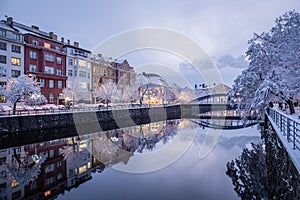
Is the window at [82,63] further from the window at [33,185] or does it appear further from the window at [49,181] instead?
the window at [33,185]

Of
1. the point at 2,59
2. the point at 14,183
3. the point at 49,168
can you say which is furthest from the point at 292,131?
the point at 2,59

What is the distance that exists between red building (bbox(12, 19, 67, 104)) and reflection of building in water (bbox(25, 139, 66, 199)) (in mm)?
19869

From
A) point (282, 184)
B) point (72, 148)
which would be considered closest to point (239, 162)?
point (282, 184)

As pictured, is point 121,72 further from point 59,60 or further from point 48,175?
point 48,175

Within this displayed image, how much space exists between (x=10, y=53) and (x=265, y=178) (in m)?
33.3

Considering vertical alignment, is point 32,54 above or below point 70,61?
below

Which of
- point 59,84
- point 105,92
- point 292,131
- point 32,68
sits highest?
point 32,68

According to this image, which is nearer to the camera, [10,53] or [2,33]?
[2,33]

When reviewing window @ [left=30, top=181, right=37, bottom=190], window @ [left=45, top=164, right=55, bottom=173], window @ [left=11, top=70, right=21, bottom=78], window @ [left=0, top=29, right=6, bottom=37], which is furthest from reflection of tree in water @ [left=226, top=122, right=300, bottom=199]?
window @ [left=0, top=29, right=6, bottom=37]

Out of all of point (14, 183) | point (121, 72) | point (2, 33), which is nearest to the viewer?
point (14, 183)

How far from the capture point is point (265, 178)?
25.1 ft

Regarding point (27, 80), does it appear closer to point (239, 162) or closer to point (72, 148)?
point (72, 148)

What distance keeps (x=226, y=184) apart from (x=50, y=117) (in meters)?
19.6

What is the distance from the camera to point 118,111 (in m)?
32.7
